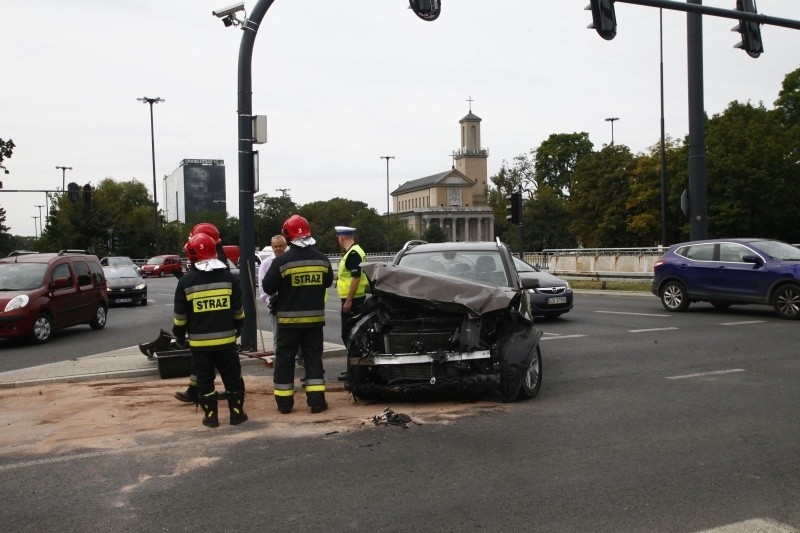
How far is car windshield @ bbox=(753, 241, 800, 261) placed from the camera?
54.1 ft

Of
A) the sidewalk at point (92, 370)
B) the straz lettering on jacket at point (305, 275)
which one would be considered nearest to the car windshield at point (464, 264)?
the straz lettering on jacket at point (305, 275)

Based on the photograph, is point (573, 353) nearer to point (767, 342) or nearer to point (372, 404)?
point (767, 342)

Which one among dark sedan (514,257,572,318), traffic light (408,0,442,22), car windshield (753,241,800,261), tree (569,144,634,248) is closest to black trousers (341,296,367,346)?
traffic light (408,0,442,22)

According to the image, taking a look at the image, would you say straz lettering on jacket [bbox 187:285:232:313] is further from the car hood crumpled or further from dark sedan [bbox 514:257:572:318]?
dark sedan [bbox 514:257:572:318]

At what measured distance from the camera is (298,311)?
7.93m

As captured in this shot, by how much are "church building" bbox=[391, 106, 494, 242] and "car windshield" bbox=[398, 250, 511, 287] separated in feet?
415

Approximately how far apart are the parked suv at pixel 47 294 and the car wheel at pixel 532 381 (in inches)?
433

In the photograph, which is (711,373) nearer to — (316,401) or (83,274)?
(316,401)

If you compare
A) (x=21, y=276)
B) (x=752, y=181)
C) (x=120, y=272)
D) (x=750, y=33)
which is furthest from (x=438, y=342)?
(x=752, y=181)

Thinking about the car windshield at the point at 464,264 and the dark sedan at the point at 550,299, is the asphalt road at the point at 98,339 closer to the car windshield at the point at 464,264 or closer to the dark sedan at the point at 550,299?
the dark sedan at the point at 550,299

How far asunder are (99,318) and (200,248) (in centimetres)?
1275

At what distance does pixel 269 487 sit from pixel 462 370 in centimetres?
298

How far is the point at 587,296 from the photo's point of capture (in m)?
26.1

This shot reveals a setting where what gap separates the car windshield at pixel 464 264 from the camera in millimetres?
9676
